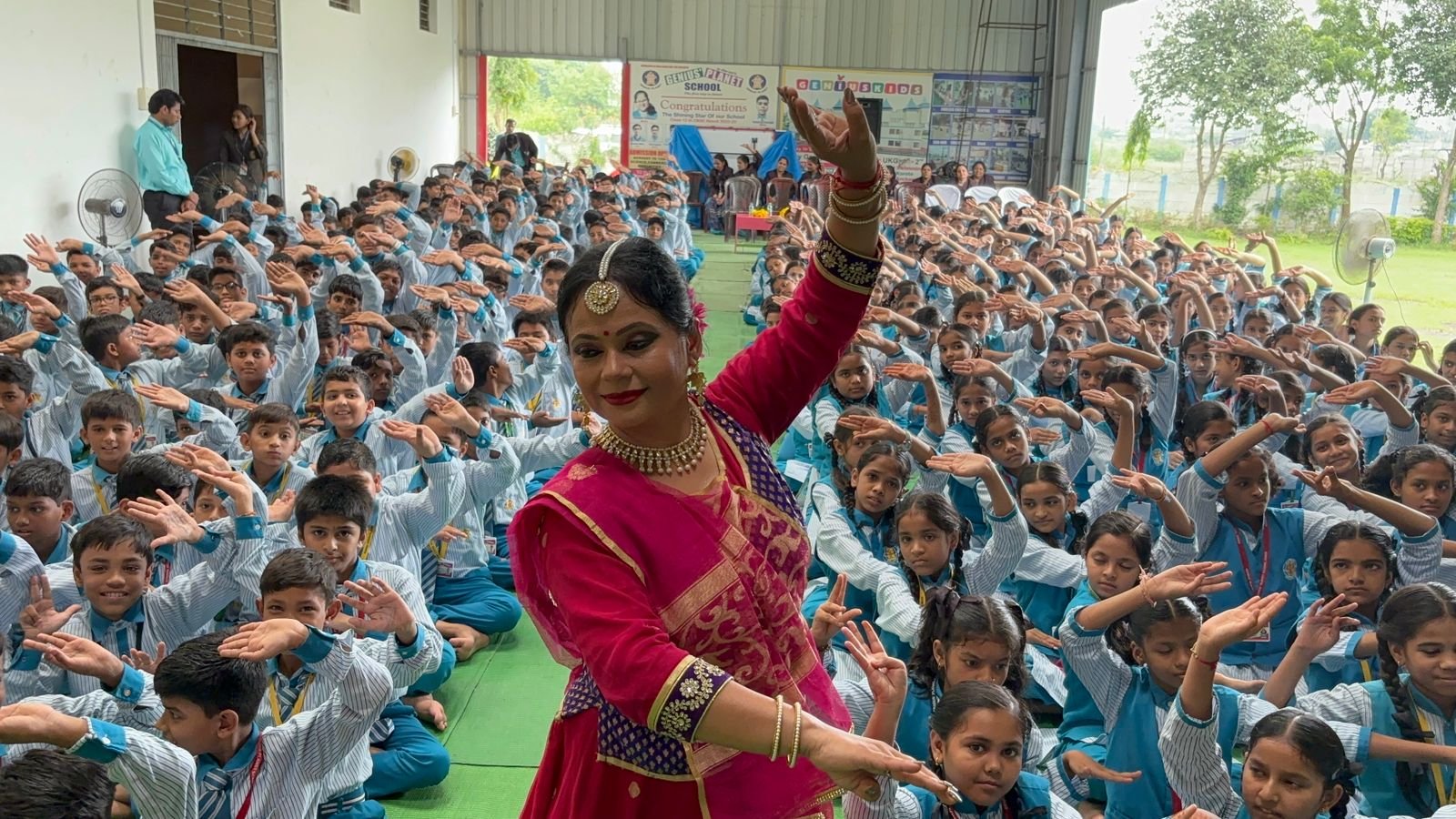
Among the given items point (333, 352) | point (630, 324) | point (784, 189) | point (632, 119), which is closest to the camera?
point (630, 324)

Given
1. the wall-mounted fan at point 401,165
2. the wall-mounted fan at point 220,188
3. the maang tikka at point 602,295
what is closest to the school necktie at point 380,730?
the maang tikka at point 602,295

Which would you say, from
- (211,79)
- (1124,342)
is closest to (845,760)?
(1124,342)

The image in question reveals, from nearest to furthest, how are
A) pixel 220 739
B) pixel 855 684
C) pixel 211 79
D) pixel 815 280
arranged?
pixel 815 280
pixel 220 739
pixel 855 684
pixel 211 79

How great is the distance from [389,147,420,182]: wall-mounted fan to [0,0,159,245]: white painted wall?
470 cm

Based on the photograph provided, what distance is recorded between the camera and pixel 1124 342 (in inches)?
223

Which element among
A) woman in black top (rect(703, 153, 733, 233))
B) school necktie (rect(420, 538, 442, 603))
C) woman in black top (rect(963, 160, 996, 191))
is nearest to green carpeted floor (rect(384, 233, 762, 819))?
school necktie (rect(420, 538, 442, 603))

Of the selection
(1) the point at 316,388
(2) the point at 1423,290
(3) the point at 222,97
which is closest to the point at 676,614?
(1) the point at 316,388

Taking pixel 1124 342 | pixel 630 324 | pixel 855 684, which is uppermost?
pixel 630 324

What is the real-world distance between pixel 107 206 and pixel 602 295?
6894 millimetres

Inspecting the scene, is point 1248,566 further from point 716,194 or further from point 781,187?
point 716,194

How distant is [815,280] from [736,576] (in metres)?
0.37

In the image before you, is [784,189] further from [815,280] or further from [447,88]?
[815,280]

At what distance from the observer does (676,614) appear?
4.26 ft

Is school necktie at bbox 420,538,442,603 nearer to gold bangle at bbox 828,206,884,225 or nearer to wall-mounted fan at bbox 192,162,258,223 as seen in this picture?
gold bangle at bbox 828,206,884,225
